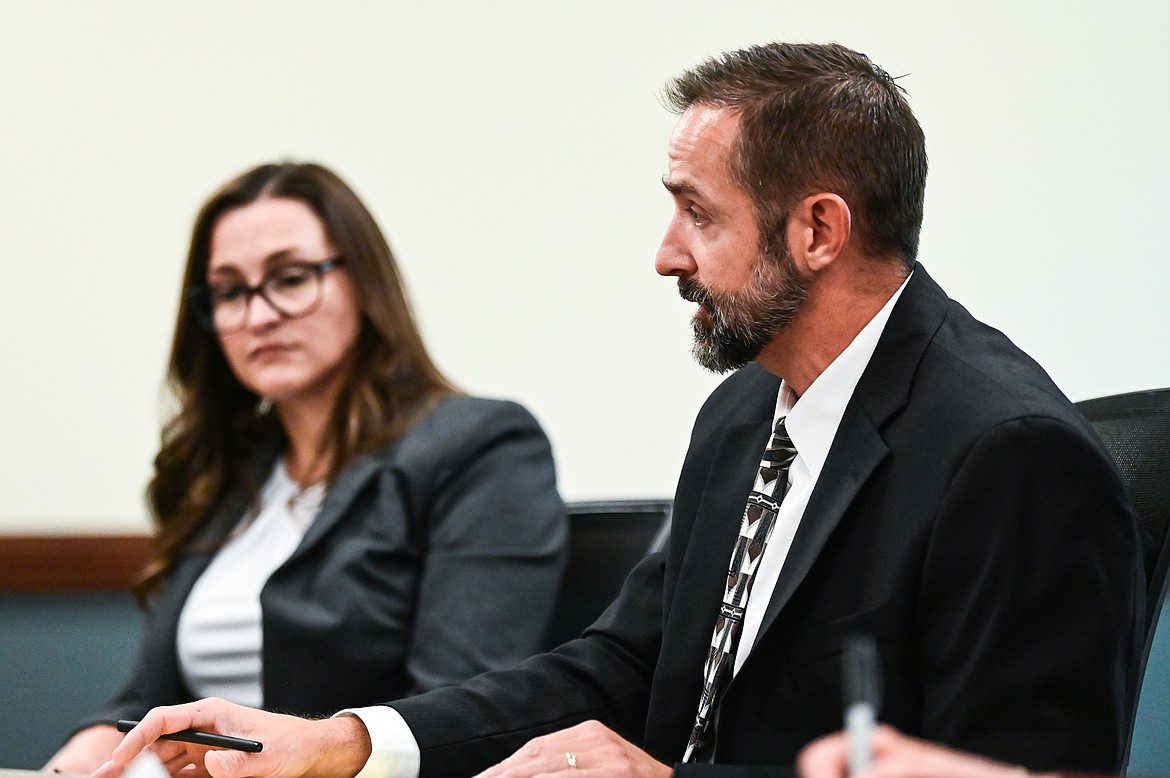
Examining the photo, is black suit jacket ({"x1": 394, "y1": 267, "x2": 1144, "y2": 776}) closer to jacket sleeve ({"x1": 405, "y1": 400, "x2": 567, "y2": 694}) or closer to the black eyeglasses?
jacket sleeve ({"x1": 405, "y1": 400, "x2": 567, "y2": 694})

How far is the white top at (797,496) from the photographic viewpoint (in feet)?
4.18

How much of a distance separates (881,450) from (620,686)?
0.45 m

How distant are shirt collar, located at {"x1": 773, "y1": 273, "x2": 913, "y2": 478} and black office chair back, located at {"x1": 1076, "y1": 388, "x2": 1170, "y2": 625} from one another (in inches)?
11.0

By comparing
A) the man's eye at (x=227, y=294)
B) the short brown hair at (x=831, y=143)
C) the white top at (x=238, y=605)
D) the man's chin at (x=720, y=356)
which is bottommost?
the white top at (x=238, y=605)

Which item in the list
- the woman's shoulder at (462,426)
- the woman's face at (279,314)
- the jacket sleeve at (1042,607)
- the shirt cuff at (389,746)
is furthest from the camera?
the woman's face at (279,314)

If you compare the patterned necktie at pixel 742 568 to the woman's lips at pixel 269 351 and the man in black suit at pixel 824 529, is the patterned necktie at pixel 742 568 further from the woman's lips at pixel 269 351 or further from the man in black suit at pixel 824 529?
the woman's lips at pixel 269 351

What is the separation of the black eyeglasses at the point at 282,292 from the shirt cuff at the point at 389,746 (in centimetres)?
99

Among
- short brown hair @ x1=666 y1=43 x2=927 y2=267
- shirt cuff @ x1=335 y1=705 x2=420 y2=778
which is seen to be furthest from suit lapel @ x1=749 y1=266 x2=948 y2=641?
shirt cuff @ x1=335 y1=705 x2=420 y2=778

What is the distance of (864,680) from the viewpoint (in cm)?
57

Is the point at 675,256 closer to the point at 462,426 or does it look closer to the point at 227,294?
the point at 462,426

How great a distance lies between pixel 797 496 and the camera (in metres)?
1.31

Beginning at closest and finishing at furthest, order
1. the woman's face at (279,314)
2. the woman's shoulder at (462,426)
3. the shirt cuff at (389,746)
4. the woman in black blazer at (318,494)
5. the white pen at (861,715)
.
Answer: the white pen at (861,715), the shirt cuff at (389,746), the woman in black blazer at (318,494), the woman's shoulder at (462,426), the woman's face at (279,314)

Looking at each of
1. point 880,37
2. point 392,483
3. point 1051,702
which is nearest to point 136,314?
point 392,483

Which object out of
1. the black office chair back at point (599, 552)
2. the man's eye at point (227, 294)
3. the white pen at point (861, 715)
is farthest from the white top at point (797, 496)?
the man's eye at point (227, 294)
